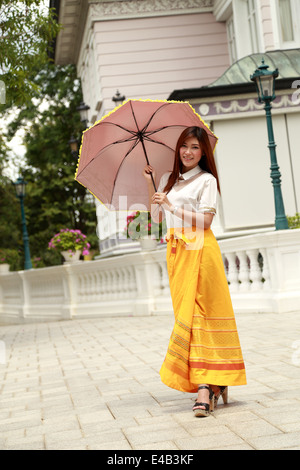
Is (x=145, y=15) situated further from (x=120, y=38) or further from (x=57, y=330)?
→ (x=57, y=330)

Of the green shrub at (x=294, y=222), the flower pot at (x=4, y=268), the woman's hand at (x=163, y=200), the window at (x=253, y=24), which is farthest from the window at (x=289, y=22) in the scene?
the woman's hand at (x=163, y=200)

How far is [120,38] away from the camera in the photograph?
23469 mm

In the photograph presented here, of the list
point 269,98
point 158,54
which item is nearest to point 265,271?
point 269,98

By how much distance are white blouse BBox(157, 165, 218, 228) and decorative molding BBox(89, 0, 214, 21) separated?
1851 centimetres

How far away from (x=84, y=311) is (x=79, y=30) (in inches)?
481

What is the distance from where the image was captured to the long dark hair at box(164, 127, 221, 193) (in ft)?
19.0

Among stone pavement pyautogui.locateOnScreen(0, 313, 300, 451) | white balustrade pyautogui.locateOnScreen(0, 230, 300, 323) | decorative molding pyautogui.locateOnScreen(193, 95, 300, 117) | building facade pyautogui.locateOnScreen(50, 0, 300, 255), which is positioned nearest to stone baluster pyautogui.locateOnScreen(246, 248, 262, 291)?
white balustrade pyautogui.locateOnScreen(0, 230, 300, 323)

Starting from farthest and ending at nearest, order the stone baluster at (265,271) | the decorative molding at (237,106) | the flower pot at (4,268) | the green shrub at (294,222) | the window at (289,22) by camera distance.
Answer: the flower pot at (4,268), the window at (289,22), the decorative molding at (237,106), the green shrub at (294,222), the stone baluster at (265,271)

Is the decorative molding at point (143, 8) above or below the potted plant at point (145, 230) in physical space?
above

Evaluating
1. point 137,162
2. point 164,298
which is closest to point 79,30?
point 164,298

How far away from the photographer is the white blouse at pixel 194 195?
5.64 metres

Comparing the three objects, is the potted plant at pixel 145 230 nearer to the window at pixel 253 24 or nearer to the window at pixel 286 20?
the window at pixel 286 20

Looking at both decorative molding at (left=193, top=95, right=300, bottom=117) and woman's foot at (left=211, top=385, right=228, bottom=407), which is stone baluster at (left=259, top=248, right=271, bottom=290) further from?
woman's foot at (left=211, top=385, right=228, bottom=407)

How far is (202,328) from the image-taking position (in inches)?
221
